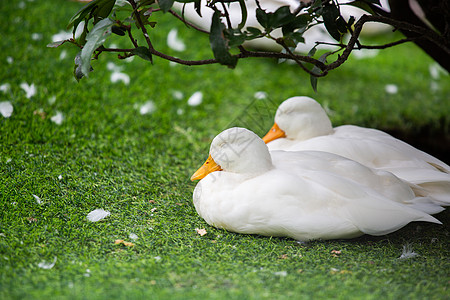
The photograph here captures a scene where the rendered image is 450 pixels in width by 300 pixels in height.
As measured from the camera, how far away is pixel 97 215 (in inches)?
92.8

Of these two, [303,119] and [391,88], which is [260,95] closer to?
[303,119]

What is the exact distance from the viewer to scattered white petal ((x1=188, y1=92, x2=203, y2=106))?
13.6 ft

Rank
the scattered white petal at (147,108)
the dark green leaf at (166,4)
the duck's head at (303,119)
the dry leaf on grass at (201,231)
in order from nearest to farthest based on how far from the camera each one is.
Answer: the dark green leaf at (166,4) < the dry leaf on grass at (201,231) < the duck's head at (303,119) < the scattered white petal at (147,108)

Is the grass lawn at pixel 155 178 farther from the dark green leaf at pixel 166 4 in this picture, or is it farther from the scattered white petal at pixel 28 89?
the dark green leaf at pixel 166 4

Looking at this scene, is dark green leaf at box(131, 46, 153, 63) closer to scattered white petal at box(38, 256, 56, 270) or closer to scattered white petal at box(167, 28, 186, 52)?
scattered white petal at box(38, 256, 56, 270)

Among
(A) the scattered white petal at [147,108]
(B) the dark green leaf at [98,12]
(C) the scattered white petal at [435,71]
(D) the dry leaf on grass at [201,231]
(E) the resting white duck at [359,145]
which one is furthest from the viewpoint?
(C) the scattered white petal at [435,71]

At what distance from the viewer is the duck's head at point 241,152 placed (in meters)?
2.32

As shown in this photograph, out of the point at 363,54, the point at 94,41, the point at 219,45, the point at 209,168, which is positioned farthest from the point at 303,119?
the point at 363,54

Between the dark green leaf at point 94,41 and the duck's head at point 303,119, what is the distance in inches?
61.5

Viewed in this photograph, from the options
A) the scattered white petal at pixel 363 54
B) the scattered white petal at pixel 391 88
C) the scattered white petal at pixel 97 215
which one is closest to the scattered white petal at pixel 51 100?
the scattered white petal at pixel 97 215

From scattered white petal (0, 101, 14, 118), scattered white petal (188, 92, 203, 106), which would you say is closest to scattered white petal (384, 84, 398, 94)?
scattered white petal (188, 92, 203, 106)

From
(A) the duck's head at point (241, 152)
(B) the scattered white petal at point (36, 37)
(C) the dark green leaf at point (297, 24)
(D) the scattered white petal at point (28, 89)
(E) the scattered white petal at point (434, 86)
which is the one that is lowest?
(D) the scattered white petal at point (28, 89)

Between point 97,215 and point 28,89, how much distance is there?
1.74 m

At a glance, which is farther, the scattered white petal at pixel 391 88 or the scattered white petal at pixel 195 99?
the scattered white petal at pixel 391 88
